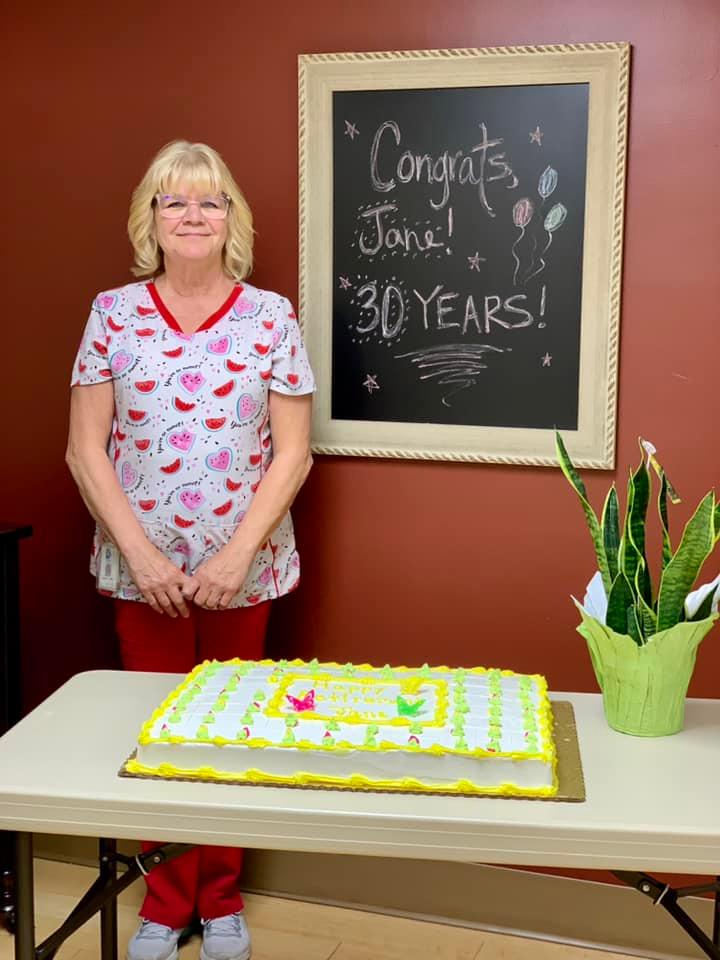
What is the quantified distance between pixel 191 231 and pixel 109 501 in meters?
0.60

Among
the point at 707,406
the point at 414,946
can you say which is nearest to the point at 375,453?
the point at 707,406

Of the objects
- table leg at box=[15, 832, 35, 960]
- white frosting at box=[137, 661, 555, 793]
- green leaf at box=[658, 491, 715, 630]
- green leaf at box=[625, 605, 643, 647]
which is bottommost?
table leg at box=[15, 832, 35, 960]

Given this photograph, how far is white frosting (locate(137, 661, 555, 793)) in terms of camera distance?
153cm

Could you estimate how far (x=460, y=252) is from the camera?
260 cm

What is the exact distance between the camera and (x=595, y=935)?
8.66 ft

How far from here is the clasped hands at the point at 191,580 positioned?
239 cm

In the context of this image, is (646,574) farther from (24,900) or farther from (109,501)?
(109,501)

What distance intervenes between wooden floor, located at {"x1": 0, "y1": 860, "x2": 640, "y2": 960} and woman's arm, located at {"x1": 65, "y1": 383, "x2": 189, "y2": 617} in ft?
2.70

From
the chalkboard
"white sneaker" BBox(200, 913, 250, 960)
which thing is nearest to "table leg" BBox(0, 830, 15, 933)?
"white sneaker" BBox(200, 913, 250, 960)

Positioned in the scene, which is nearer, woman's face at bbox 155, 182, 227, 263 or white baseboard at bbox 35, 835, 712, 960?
woman's face at bbox 155, 182, 227, 263

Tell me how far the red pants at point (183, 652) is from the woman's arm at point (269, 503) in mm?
101

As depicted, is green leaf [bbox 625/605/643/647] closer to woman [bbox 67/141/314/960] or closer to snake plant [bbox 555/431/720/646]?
snake plant [bbox 555/431/720/646]

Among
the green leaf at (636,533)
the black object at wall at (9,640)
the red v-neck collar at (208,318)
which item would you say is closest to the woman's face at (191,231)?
Answer: the red v-neck collar at (208,318)

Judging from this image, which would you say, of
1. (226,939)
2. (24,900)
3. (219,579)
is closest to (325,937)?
(226,939)
